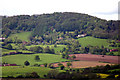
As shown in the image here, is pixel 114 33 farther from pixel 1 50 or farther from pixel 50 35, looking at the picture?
pixel 1 50

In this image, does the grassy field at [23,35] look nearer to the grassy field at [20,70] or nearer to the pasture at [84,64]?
the pasture at [84,64]

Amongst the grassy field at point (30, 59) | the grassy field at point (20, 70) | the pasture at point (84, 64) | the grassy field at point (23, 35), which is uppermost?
the grassy field at point (23, 35)

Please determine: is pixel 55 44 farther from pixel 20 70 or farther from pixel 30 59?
pixel 20 70

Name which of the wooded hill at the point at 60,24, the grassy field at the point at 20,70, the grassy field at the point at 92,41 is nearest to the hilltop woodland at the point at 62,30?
the wooded hill at the point at 60,24

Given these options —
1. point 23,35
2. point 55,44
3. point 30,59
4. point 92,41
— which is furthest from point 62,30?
point 30,59

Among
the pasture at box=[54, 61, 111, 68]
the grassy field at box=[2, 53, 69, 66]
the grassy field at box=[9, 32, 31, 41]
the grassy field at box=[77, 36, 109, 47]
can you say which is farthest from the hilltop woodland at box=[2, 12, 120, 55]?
the pasture at box=[54, 61, 111, 68]

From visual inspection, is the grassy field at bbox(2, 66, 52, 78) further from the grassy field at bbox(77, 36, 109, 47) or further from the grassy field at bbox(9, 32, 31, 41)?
the grassy field at bbox(9, 32, 31, 41)

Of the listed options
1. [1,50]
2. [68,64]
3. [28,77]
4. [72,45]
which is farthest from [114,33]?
[28,77]

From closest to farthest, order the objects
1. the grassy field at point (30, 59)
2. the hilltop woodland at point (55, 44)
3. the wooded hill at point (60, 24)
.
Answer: the hilltop woodland at point (55, 44)
the grassy field at point (30, 59)
the wooded hill at point (60, 24)

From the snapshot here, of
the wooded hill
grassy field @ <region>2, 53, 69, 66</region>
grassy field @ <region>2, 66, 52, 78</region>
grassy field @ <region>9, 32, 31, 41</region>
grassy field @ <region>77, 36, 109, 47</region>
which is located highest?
the wooded hill
